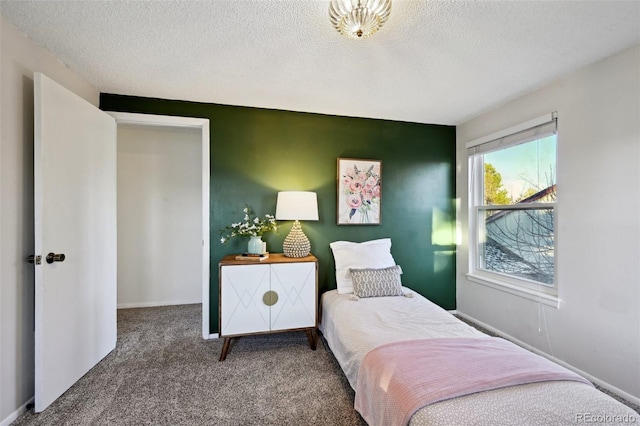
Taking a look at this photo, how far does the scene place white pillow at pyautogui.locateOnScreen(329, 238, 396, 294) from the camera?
260cm

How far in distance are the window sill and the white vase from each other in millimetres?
2349

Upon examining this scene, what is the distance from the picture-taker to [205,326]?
260cm

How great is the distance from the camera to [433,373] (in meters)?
1.25

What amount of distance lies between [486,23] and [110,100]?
302cm

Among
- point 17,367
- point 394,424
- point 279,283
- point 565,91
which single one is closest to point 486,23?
point 565,91

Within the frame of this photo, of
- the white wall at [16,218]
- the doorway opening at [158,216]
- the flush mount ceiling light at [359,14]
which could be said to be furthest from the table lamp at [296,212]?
the doorway opening at [158,216]

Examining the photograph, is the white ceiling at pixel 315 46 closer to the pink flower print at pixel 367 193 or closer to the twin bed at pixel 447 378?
the pink flower print at pixel 367 193

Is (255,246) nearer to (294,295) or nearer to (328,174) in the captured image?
(294,295)

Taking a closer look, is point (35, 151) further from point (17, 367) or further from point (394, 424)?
point (394, 424)

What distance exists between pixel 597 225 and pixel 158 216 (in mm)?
4502

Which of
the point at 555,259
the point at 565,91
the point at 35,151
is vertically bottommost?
the point at 555,259

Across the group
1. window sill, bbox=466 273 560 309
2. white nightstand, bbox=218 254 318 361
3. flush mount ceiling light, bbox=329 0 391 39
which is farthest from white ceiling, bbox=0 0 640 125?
window sill, bbox=466 273 560 309

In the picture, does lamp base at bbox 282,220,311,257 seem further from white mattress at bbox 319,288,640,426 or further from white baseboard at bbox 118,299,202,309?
white baseboard at bbox 118,299,202,309

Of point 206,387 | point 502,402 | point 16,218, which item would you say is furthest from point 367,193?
point 16,218
